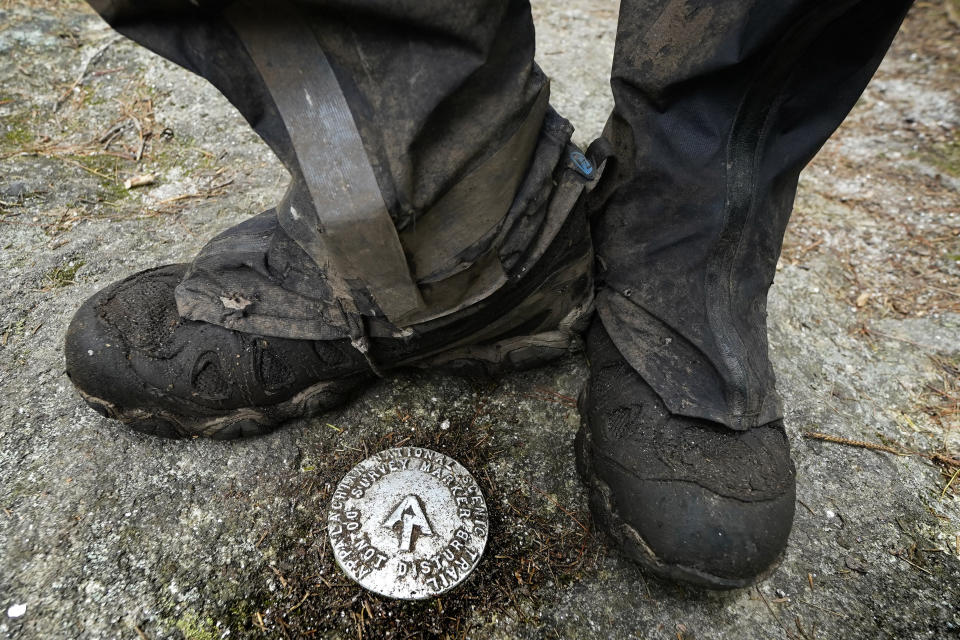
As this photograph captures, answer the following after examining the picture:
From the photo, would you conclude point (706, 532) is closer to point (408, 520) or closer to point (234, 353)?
point (408, 520)

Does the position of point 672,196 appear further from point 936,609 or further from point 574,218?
point 936,609

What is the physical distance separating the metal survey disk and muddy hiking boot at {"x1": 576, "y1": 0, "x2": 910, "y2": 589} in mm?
288

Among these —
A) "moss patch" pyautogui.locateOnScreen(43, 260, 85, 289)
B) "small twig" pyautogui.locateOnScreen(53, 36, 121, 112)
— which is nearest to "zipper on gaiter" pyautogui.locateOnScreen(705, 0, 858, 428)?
"moss patch" pyautogui.locateOnScreen(43, 260, 85, 289)

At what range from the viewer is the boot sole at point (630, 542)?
3.51ft

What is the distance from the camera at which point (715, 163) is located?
112 cm

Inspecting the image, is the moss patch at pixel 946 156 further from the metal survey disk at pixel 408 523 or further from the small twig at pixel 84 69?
the small twig at pixel 84 69

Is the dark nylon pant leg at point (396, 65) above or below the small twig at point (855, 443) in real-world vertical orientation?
above

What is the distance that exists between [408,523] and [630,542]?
46 cm

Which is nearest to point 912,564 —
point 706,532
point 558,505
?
point 706,532

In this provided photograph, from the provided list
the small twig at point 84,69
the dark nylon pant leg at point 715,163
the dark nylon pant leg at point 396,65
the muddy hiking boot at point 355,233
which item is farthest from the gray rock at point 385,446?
the dark nylon pant leg at point 396,65

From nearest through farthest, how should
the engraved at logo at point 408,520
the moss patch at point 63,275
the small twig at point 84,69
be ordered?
the engraved at logo at point 408,520
the moss patch at point 63,275
the small twig at point 84,69

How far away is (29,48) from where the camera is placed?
2.54 metres

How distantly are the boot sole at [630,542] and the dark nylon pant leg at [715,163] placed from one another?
0.75ft

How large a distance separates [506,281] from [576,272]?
0.74 ft
